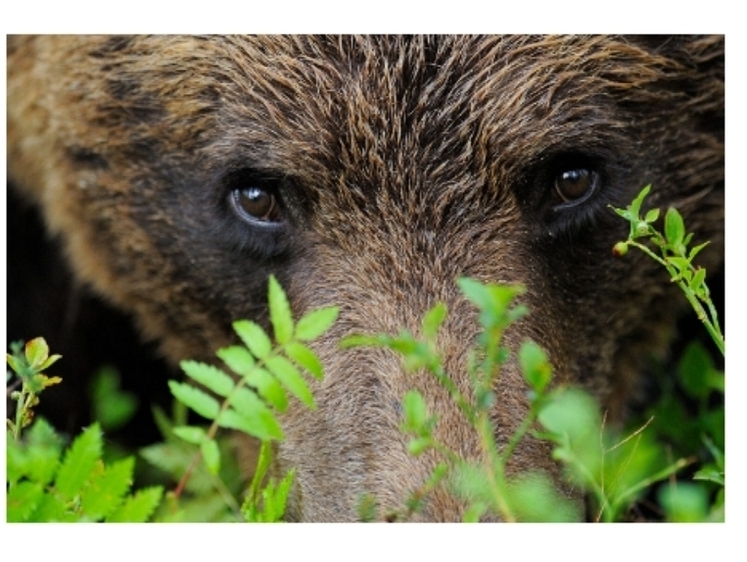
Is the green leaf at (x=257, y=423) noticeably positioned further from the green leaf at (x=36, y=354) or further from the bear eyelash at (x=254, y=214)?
the bear eyelash at (x=254, y=214)

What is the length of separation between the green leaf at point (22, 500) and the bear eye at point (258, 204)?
1.02 metres

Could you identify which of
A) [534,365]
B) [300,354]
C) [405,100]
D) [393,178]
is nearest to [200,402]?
[300,354]

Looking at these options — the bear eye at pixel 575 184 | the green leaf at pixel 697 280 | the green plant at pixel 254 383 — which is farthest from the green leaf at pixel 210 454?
the bear eye at pixel 575 184

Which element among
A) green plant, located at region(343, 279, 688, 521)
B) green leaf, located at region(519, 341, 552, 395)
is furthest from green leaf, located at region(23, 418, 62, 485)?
green leaf, located at region(519, 341, 552, 395)

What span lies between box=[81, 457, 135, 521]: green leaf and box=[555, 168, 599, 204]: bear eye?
1.41 m

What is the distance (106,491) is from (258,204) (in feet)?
3.44

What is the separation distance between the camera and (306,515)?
3.22 metres

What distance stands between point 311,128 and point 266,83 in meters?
0.20

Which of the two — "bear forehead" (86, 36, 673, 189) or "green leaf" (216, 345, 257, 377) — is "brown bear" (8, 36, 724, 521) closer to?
"bear forehead" (86, 36, 673, 189)

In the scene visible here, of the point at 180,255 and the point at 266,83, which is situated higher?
the point at 266,83

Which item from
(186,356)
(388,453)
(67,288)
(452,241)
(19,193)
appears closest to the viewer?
(388,453)

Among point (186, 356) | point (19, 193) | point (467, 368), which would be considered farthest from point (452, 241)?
point (19, 193)

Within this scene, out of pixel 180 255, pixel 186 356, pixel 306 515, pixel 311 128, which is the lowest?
pixel 306 515
